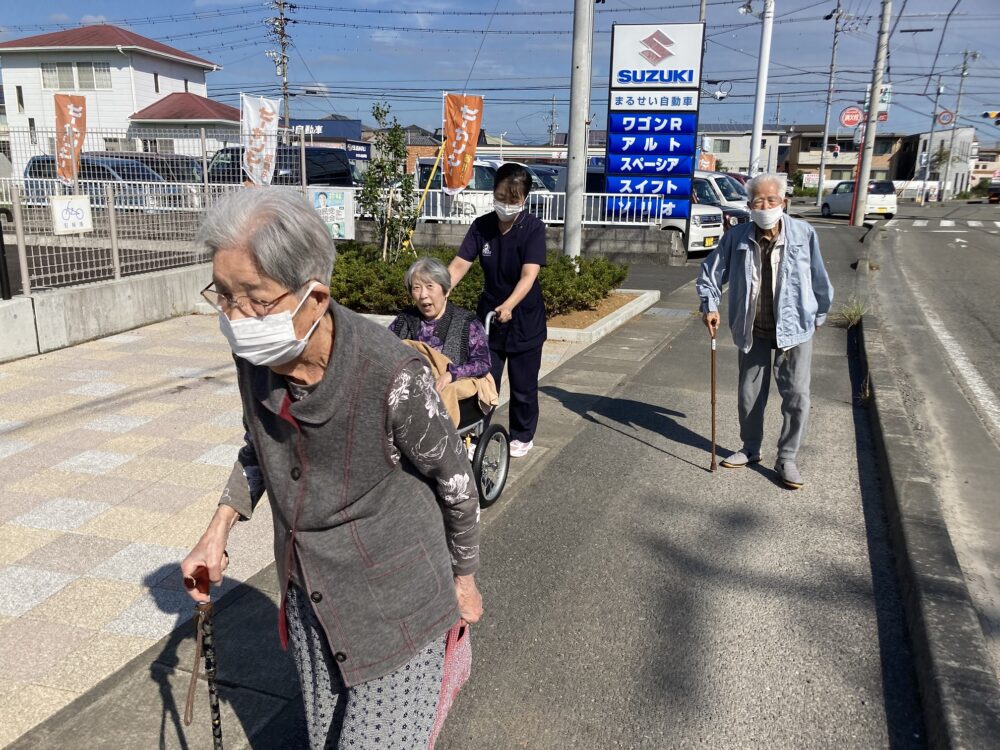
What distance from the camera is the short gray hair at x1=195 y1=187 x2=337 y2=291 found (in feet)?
5.08

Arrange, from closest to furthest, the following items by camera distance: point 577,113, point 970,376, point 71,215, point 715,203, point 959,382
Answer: point 959,382, point 970,376, point 71,215, point 577,113, point 715,203

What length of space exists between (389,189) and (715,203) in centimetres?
1112

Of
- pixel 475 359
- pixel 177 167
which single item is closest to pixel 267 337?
pixel 475 359

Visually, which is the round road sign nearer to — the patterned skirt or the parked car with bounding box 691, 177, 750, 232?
the parked car with bounding box 691, 177, 750, 232

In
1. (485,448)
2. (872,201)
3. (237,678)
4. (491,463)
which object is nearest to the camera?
(237,678)

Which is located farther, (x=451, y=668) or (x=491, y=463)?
(x=491, y=463)

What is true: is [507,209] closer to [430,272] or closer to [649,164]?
[430,272]

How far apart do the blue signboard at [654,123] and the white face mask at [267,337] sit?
52.0ft

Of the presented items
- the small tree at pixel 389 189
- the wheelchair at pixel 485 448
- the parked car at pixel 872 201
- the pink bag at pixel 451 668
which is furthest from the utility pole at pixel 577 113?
the parked car at pixel 872 201

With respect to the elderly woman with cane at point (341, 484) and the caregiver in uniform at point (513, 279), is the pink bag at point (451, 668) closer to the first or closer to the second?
the elderly woman with cane at point (341, 484)

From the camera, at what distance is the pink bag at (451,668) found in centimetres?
196

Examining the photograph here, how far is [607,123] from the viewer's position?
16625 mm

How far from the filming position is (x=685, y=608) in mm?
3512

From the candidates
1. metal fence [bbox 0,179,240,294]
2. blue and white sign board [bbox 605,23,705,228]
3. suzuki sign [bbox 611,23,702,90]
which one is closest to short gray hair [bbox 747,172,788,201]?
metal fence [bbox 0,179,240,294]
